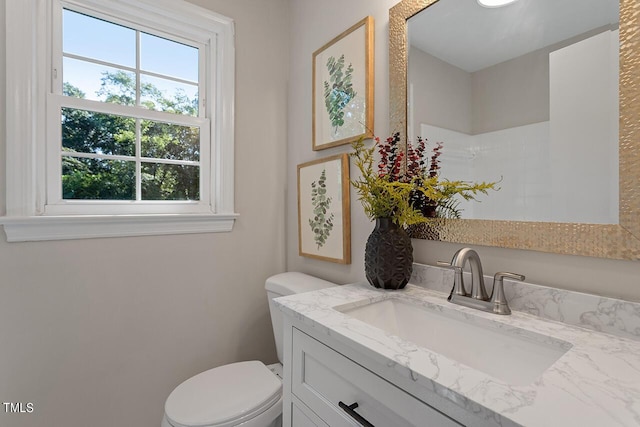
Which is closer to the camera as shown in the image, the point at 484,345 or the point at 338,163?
the point at 484,345

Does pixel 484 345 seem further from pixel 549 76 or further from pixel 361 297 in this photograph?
pixel 549 76

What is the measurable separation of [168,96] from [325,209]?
1.00 metres

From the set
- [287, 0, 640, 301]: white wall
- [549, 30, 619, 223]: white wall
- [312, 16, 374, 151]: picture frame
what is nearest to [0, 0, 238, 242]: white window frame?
[287, 0, 640, 301]: white wall

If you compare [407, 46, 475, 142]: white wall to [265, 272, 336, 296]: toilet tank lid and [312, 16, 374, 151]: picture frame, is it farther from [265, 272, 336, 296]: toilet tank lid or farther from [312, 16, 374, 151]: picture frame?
[265, 272, 336, 296]: toilet tank lid

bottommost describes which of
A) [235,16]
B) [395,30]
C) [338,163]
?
[338,163]

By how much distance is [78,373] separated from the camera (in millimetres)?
1320

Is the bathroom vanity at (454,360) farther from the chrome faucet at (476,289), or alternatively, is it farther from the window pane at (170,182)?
the window pane at (170,182)

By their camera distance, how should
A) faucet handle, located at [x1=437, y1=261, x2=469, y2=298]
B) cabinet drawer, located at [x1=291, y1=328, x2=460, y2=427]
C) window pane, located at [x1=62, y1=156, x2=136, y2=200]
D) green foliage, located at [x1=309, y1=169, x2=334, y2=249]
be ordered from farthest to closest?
green foliage, located at [x1=309, y1=169, x2=334, y2=249]
window pane, located at [x1=62, y1=156, x2=136, y2=200]
faucet handle, located at [x1=437, y1=261, x2=469, y2=298]
cabinet drawer, located at [x1=291, y1=328, x2=460, y2=427]

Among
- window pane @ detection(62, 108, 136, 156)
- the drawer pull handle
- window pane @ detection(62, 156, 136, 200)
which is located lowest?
the drawer pull handle

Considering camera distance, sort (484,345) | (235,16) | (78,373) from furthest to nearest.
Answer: (235,16) < (78,373) < (484,345)

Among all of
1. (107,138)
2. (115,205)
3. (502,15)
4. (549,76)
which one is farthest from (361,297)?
(107,138)

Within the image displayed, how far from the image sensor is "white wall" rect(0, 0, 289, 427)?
1.24m

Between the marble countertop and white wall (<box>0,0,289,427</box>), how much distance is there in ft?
3.20

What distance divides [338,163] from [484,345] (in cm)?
92
